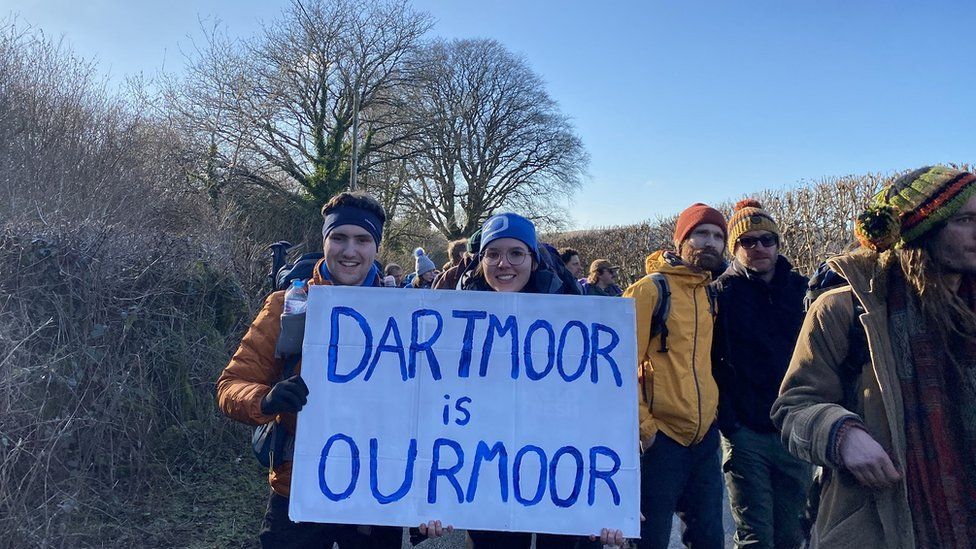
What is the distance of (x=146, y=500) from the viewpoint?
13.2 ft

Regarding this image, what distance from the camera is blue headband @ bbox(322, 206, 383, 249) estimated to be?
2.38 metres

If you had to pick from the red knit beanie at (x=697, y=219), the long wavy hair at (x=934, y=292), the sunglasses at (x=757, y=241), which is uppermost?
the red knit beanie at (x=697, y=219)

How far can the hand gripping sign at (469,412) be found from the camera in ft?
6.79

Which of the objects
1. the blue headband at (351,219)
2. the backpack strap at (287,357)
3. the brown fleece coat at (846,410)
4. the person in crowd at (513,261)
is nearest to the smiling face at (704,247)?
the person in crowd at (513,261)

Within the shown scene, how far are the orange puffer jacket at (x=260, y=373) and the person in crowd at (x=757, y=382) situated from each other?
2.06m

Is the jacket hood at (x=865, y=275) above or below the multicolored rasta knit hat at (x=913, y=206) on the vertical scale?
below

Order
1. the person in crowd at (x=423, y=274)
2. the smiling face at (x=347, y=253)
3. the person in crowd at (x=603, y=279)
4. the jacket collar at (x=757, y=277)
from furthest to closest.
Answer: the person in crowd at (x=423, y=274)
the person in crowd at (x=603, y=279)
the jacket collar at (x=757, y=277)
the smiling face at (x=347, y=253)

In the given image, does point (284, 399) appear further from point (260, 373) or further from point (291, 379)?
point (260, 373)

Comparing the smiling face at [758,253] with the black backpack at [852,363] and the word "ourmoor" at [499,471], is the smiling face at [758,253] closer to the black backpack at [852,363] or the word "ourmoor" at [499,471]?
the black backpack at [852,363]

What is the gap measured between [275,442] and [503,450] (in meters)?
0.85

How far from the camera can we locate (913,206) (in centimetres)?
165

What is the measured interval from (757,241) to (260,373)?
2466mm

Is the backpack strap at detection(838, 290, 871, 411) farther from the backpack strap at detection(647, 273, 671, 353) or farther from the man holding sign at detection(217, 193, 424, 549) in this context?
the man holding sign at detection(217, 193, 424, 549)

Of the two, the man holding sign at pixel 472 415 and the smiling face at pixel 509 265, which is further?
the smiling face at pixel 509 265
